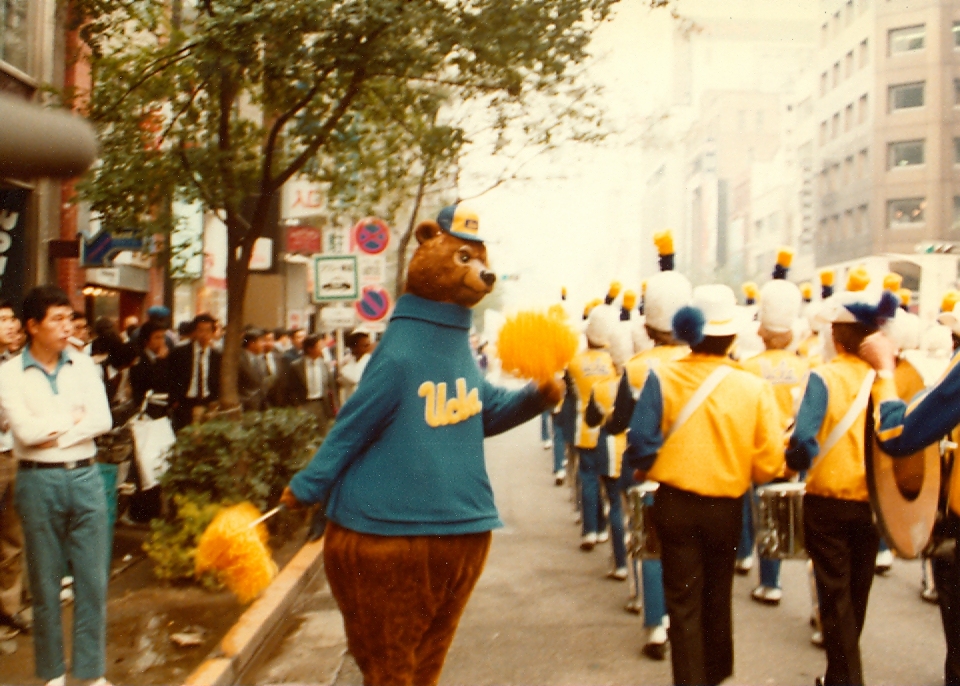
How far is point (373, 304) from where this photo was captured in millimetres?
14305

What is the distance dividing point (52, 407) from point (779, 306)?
16.2 ft

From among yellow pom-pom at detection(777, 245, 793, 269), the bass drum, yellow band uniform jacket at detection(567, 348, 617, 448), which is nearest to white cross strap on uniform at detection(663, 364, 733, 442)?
the bass drum

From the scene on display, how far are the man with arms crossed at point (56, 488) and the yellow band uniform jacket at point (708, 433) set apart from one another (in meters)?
2.63

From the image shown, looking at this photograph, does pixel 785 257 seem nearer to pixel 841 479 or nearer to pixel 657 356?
pixel 657 356

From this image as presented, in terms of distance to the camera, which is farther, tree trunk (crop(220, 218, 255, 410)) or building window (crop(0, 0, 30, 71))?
building window (crop(0, 0, 30, 71))

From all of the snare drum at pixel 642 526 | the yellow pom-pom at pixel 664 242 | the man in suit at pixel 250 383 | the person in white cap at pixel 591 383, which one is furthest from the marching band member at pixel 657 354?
the man in suit at pixel 250 383

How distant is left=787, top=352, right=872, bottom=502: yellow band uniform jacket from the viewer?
466 centimetres

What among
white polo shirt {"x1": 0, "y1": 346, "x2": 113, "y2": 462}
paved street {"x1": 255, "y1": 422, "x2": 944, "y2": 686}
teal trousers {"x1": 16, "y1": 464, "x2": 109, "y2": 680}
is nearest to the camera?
white polo shirt {"x1": 0, "y1": 346, "x2": 113, "y2": 462}

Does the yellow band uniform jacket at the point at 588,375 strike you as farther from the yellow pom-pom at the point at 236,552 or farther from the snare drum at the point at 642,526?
the yellow pom-pom at the point at 236,552

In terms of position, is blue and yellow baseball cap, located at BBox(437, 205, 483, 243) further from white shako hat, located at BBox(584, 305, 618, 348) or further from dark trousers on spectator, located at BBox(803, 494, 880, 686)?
white shako hat, located at BBox(584, 305, 618, 348)

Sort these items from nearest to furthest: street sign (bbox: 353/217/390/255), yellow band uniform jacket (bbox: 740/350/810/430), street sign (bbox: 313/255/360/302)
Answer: yellow band uniform jacket (bbox: 740/350/810/430), street sign (bbox: 313/255/360/302), street sign (bbox: 353/217/390/255)

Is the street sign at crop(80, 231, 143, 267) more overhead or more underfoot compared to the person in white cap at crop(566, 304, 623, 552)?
more overhead

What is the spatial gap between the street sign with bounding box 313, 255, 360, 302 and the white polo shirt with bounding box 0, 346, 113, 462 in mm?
7754

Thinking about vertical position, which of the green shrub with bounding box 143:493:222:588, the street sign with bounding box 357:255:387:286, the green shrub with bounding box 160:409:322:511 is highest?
the street sign with bounding box 357:255:387:286
